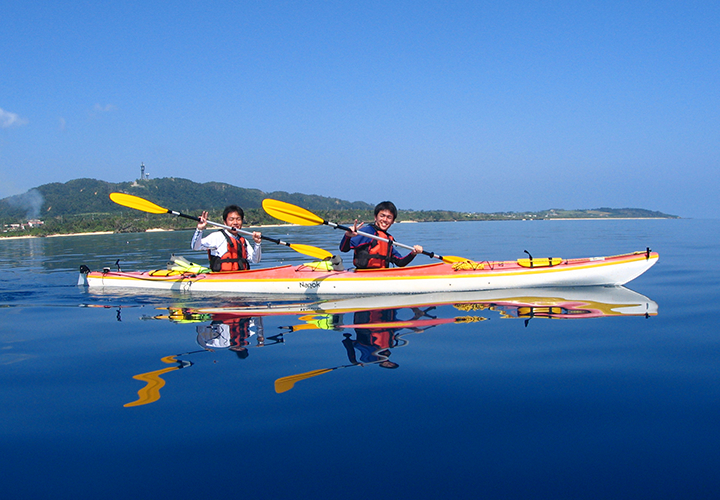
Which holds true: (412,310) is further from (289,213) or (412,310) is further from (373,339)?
(289,213)

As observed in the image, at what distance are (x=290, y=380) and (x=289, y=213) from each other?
6.30m

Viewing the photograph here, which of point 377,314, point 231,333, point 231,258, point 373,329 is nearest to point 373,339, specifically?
point 373,329

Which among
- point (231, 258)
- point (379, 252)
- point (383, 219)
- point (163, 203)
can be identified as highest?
point (163, 203)

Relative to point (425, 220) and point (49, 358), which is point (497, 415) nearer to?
point (49, 358)

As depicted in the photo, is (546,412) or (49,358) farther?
(49,358)

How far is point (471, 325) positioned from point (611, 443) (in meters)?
3.13

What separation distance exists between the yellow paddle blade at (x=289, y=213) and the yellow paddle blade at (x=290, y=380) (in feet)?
19.0

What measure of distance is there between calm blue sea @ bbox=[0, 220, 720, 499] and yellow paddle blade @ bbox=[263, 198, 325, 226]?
148 inches

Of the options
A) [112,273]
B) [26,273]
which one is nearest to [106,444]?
[112,273]

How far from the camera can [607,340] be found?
5.10 m

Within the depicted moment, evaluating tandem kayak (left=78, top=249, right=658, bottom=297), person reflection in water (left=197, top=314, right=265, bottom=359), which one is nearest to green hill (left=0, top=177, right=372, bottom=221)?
tandem kayak (left=78, top=249, right=658, bottom=297)

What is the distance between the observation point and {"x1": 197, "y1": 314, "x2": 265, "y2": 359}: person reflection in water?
511 cm

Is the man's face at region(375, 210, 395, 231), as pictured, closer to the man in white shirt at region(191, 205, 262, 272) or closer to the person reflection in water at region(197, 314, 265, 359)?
the man in white shirt at region(191, 205, 262, 272)

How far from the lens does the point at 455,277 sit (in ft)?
27.9
